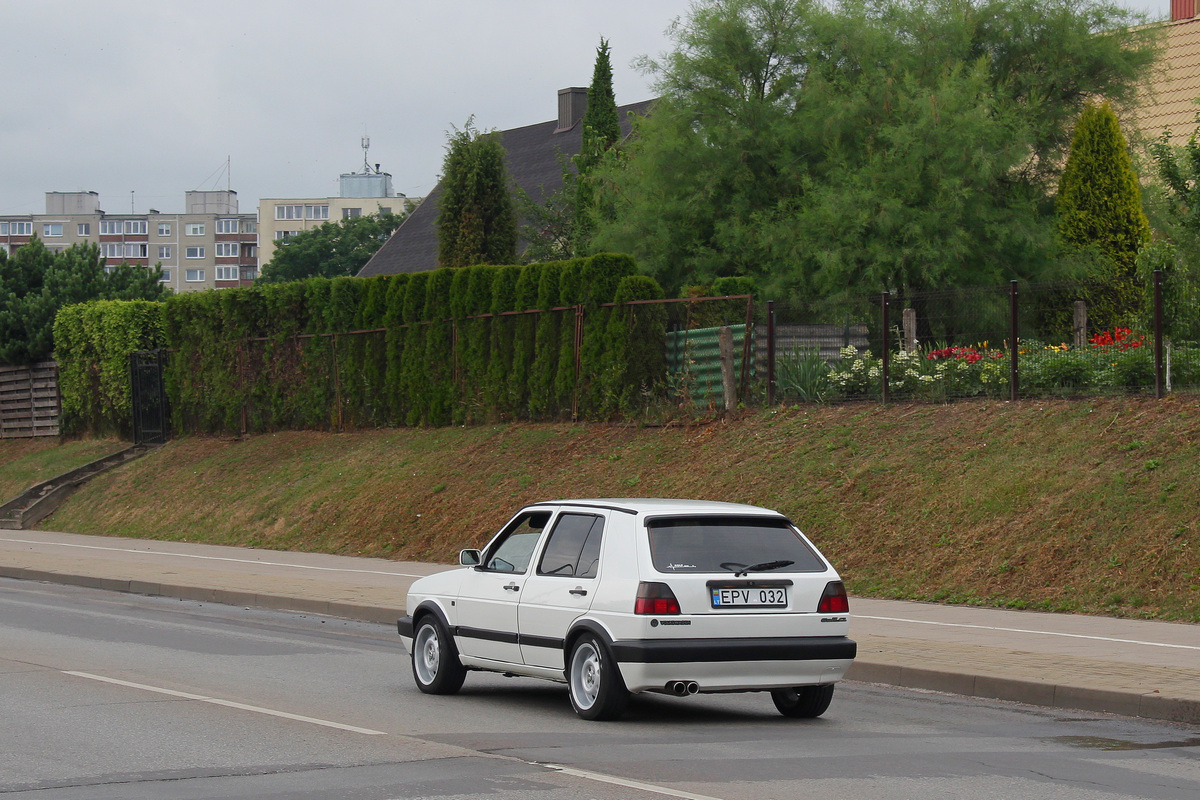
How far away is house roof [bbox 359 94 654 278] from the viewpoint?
53.3 metres

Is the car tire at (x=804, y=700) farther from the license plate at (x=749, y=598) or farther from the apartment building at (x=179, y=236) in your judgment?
the apartment building at (x=179, y=236)

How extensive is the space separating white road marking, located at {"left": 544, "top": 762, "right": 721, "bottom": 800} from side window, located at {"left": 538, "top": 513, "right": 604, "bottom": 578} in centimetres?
190

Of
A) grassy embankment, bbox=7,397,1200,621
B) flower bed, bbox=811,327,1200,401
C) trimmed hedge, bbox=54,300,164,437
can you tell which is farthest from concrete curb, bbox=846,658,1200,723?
trimmed hedge, bbox=54,300,164,437

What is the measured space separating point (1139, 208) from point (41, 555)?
71.2 ft

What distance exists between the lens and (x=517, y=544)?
10.1m

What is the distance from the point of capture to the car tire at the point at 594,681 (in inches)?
348

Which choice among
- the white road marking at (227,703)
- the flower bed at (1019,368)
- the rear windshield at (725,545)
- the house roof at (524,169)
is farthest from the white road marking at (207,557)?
the house roof at (524,169)

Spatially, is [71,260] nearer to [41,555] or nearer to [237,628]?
[41,555]

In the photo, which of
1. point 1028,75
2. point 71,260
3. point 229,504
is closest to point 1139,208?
point 1028,75

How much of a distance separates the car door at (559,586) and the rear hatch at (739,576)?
1.58ft

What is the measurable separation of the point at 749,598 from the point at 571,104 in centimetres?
4865

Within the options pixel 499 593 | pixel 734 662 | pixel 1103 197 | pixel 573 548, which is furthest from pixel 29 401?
pixel 734 662

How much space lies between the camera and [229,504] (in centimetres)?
2908

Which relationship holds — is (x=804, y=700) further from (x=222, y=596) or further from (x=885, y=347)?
(x=885, y=347)
